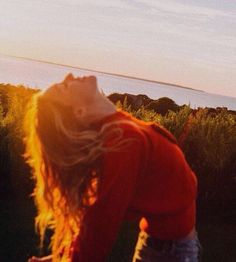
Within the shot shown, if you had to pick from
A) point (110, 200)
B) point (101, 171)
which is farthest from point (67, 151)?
point (110, 200)

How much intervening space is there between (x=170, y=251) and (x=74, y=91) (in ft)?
3.08

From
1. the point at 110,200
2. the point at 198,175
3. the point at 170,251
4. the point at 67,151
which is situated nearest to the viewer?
the point at 110,200

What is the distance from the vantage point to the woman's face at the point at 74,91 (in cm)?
294

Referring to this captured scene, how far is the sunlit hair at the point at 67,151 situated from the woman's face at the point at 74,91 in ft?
0.10

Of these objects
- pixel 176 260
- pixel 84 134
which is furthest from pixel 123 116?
pixel 176 260

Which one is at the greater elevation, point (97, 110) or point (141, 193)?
point (97, 110)

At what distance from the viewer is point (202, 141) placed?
358 inches

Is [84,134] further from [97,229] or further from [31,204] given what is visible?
[31,204]

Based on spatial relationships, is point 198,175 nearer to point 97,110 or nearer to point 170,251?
point 170,251

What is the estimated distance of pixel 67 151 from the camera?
9.52ft

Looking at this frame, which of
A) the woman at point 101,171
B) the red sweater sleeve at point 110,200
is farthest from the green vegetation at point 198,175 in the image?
the red sweater sleeve at point 110,200

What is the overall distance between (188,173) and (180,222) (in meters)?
0.24

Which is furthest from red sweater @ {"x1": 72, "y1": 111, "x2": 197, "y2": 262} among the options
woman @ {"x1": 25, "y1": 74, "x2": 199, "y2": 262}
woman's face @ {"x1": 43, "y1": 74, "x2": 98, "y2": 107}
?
woman's face @ {"x1": 43, "y1": 74, "x2": 98, "y2": 107}

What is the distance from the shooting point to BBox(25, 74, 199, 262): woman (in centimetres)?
280
